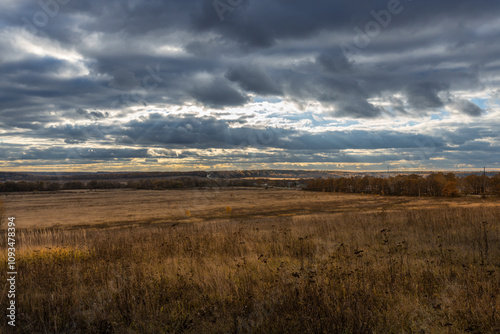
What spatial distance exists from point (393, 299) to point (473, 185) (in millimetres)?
179591

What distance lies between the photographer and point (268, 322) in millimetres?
4820

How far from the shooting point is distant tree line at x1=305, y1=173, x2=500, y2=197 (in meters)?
131

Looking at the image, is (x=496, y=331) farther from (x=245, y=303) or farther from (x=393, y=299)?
(x=245, y=303)

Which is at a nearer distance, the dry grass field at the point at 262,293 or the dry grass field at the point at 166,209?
the dry grass field at the point at 262,293

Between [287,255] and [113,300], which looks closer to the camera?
[113,300]

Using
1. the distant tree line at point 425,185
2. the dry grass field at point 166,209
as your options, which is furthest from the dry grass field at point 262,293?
the distant tree line at point 425,185

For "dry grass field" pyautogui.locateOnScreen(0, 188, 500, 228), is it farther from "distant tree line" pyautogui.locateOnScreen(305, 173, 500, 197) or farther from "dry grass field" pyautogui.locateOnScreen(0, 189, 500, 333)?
"distant tree line" pyautogui.locateOnScreen(305, 173, 500, 197)

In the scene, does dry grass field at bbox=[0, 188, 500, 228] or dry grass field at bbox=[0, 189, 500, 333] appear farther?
dry grass field at bbox=[0, 188, 500, 228]

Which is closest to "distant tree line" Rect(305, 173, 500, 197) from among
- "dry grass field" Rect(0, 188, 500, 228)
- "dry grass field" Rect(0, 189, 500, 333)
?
"dry grass field" Rect(0, 188, 500, 228)

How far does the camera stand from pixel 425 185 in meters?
140

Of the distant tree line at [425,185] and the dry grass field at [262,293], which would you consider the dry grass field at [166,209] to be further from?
the distant tree line at [425,185]


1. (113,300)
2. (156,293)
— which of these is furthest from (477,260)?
(113,300)

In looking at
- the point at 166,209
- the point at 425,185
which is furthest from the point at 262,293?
the point at 425,185

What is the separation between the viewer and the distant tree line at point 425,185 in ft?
431
